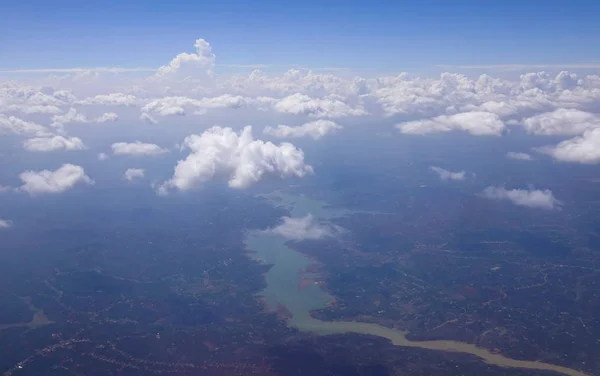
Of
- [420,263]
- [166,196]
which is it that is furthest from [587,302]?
[166,196]

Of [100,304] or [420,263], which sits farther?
[420,263]

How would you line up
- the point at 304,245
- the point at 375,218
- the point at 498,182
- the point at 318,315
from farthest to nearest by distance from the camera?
the point at 498,182 < the point at 375,218 < the point at 304,245 < the point at 318,315

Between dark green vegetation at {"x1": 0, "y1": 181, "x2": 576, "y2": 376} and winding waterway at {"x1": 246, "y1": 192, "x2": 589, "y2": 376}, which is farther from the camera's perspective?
winding waterway at {"x1": 246, "y1": 192, "x2": 589, "y2": 376}

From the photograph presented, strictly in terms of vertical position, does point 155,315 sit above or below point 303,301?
above

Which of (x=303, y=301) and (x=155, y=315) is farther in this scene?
(x=303, y=301)

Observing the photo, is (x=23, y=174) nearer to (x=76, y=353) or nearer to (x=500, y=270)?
(x=76, y=353)

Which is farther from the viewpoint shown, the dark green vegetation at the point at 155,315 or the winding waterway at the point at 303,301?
the winding waterway at the point at 303,301

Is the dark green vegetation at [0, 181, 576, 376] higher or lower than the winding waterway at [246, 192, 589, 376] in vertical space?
higher

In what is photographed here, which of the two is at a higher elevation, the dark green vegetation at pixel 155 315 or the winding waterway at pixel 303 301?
the dark green vegetation at pixel 155 315
